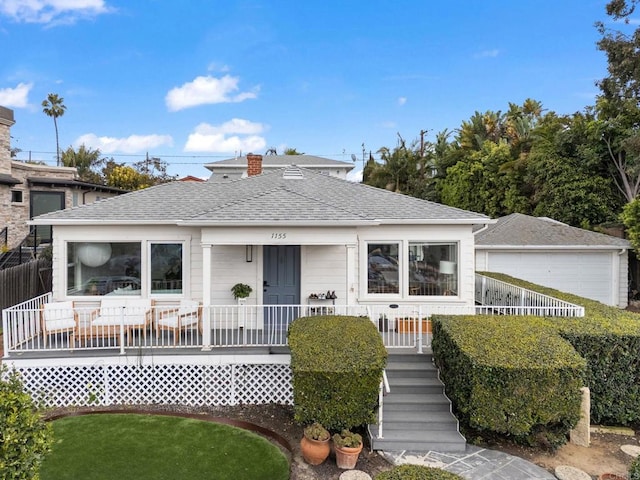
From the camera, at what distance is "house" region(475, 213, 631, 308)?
16.1 meters

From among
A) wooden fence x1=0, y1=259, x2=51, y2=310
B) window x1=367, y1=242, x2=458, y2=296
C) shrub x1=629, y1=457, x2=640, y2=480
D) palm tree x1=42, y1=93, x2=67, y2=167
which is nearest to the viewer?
shrub x1=629, y1=457, x2=640, y2=480

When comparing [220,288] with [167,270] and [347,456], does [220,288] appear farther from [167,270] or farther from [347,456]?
[347,456]

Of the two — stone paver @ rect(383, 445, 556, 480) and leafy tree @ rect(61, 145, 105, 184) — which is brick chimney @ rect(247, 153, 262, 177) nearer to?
stone paver @ rect(383, 445, 556, 480)

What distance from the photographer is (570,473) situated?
5762 millimetres

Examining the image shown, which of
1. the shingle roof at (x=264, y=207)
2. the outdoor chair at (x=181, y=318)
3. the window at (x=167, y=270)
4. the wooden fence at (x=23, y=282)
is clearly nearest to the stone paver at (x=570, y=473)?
the shingle roof at (x=264, y=207)

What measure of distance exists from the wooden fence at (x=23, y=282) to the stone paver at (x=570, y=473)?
16.4m

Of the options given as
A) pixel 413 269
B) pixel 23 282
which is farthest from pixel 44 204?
pixel 413 269

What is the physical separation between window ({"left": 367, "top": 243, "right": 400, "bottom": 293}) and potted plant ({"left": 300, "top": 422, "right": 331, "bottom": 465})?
4839 mm

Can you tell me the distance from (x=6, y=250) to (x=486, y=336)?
2138cm

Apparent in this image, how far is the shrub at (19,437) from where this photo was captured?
11.2 feet

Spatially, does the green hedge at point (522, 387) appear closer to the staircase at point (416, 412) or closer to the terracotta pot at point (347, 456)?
the staircase at point (416, 412)

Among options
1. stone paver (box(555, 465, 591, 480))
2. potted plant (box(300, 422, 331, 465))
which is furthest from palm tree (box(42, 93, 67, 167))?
stone paver (box(555, 465, 591, 480))

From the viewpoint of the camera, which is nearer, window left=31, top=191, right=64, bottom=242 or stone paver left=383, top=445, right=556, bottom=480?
stone paver left=383, top=445, right=556, bottom=480

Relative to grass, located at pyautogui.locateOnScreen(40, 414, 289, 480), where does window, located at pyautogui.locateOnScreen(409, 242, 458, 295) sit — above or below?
above
